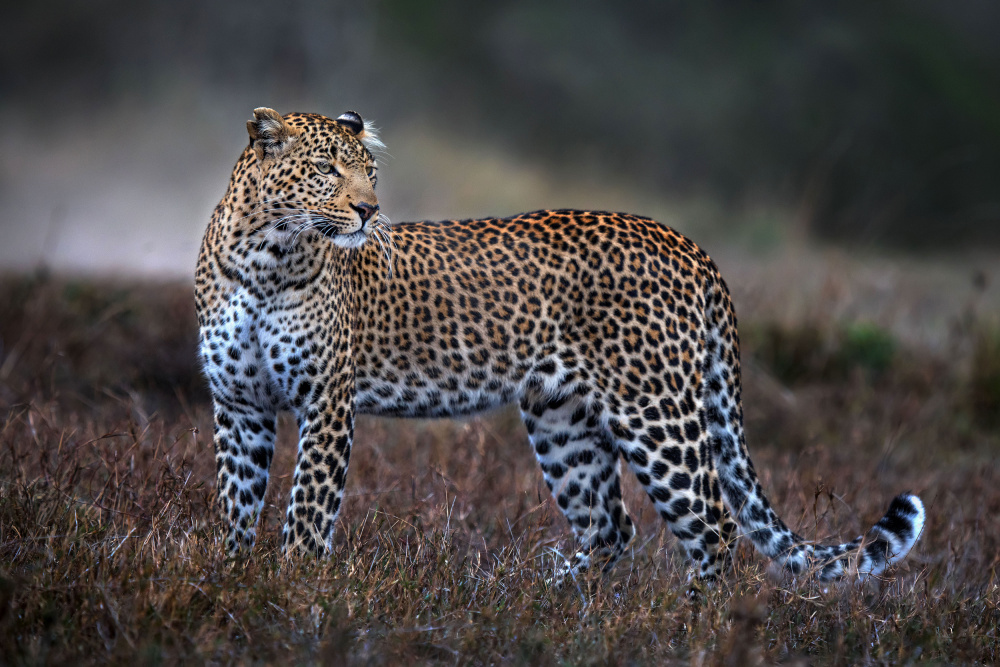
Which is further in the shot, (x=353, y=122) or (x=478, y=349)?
(x=478, y=349)

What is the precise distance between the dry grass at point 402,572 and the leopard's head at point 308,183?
3.61ft

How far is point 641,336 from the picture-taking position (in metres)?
5.10

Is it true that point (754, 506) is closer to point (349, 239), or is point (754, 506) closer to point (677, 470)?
point (677, 470)

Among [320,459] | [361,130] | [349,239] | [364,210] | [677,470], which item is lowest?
[320,459]

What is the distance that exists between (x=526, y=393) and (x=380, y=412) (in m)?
0.80

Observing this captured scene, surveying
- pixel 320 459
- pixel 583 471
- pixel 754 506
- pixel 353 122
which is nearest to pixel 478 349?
pixel 583 471

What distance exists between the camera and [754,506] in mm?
5145

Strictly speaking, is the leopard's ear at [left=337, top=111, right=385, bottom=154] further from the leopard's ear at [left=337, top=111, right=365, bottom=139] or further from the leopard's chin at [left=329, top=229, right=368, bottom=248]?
the leopard's chin at [left=329, top=229, right=368, bottom=248]

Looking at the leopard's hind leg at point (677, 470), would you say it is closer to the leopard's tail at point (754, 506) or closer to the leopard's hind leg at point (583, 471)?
the leopard's tail at point (754, 506)

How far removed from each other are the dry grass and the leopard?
219mm

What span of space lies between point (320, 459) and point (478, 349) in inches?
42.5

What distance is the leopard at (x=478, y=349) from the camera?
15.4 ft

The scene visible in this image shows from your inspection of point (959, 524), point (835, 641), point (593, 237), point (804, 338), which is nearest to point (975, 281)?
point (804, 338)

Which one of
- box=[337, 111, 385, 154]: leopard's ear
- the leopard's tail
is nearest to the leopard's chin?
box=[337, 111, 385, 154]: leopard's ear
